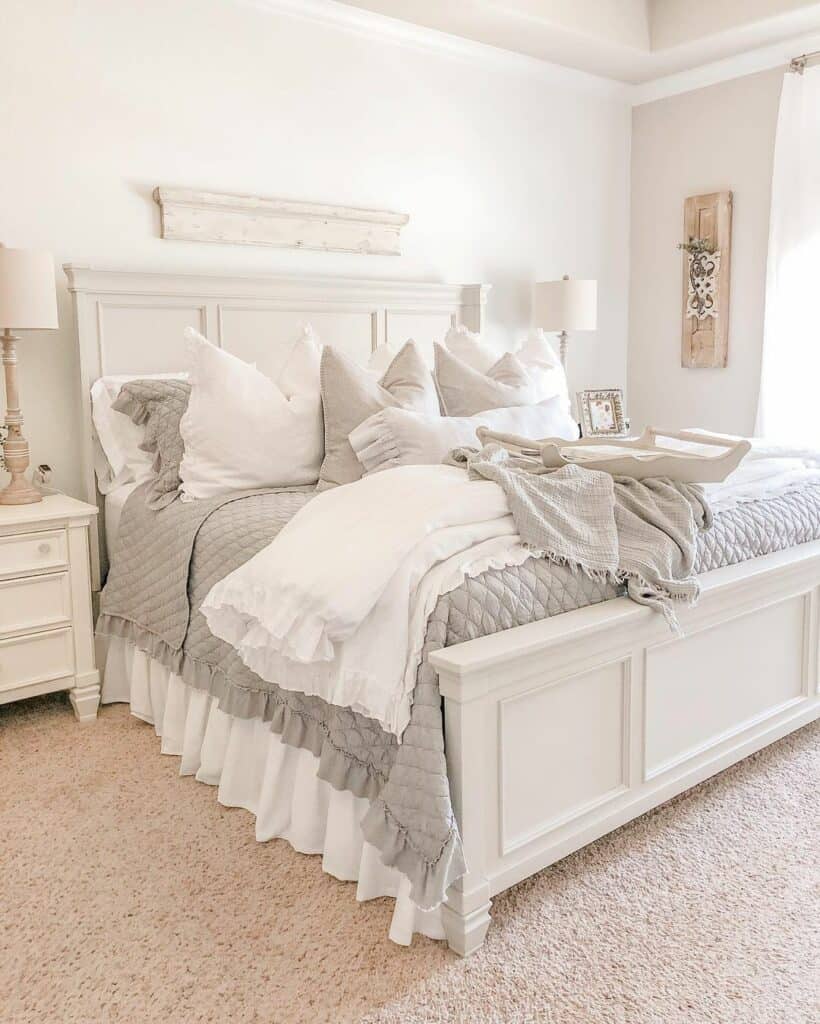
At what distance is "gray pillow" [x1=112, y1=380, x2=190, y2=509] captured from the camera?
2.73 meters

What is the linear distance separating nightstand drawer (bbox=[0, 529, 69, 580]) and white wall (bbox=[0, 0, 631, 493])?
1.75ft

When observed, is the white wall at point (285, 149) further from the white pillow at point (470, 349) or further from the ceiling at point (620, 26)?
the white pillow at point (470, 349)

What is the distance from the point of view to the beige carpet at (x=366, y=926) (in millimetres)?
1562

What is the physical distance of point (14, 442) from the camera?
9.16 feet

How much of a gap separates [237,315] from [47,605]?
4.20 ft

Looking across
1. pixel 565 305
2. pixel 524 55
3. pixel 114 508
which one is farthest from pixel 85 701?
pixel 524 55

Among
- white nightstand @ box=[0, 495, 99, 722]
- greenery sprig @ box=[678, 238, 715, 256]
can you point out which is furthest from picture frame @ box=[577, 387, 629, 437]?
white nightstand @ box=[0, 495, 99, 722]

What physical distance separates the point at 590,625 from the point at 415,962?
693 millimetres

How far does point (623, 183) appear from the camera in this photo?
475 cm

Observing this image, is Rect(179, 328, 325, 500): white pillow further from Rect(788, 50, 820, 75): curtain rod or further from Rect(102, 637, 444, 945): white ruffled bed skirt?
Rect(788, 50, 820, 75): curtain rod

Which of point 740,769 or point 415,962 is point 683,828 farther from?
point 415,962

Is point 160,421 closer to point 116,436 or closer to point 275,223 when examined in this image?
point 116,436

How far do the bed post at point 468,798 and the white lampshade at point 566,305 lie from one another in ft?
9.23

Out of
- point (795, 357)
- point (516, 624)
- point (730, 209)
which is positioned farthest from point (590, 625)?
point (730, 209)
